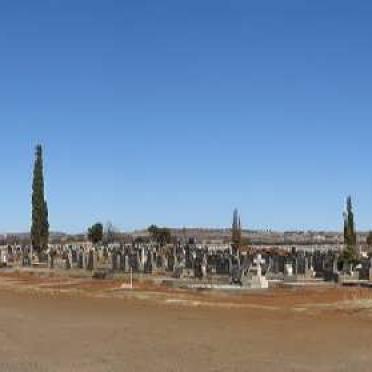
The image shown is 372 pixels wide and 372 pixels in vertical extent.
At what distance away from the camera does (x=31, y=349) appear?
1803 cm

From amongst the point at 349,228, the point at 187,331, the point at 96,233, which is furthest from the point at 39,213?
the point at 187,331

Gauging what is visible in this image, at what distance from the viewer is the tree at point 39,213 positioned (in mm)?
74625

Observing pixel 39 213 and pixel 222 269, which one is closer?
pixel 222 269

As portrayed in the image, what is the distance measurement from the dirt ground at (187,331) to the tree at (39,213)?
38.1 m

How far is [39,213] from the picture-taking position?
74.5m

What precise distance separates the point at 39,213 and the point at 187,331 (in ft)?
180

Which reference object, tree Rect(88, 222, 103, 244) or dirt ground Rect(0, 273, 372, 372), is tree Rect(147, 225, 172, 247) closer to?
tree Rect(88, 222, 103, 244)

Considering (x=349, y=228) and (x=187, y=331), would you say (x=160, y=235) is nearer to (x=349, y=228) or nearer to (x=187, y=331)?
(x=349, y=228)

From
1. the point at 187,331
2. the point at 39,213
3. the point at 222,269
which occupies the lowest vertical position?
the point at 187,331

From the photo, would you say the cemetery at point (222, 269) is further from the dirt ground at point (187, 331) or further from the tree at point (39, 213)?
the tree at point (39, 213)

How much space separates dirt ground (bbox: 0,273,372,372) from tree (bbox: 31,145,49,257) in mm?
38099

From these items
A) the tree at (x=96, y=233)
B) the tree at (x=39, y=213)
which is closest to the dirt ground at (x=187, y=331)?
the tree at (x=39, y=213)

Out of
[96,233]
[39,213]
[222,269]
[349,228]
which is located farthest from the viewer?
[96,233]

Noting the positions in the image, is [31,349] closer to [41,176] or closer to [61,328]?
[61,328]
